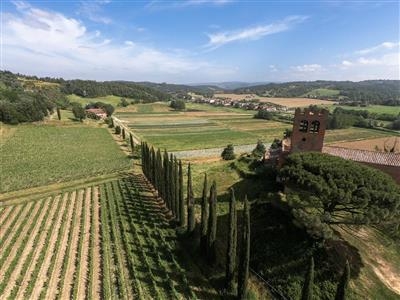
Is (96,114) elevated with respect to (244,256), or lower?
lower

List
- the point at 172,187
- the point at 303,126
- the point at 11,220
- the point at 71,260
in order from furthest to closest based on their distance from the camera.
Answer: the point at 303,126 < the point at 172,187 < the point at 11,220 < the point at 71,260

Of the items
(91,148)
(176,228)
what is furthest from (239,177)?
(91,148)

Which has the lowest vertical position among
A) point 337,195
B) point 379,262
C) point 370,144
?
point 370,144

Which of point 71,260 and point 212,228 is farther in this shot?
point 71,260

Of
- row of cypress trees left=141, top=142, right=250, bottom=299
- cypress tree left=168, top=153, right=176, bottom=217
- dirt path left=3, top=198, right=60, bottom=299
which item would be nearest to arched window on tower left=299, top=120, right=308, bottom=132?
row of cypress trees left=141, top=142, right=250, bottom=299

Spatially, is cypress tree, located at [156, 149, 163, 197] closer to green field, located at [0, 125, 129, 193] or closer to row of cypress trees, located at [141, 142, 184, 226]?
row of cypress trees, located at [141, 142, 184, 226]

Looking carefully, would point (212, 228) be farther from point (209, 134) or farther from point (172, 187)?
point (209, 134)

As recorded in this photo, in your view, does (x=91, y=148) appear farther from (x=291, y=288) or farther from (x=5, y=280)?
(x=291, y=288)

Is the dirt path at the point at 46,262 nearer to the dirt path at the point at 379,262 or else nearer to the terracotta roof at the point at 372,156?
the dirt path at the point at 379,262

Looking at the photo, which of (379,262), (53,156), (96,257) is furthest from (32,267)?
(53,156)
